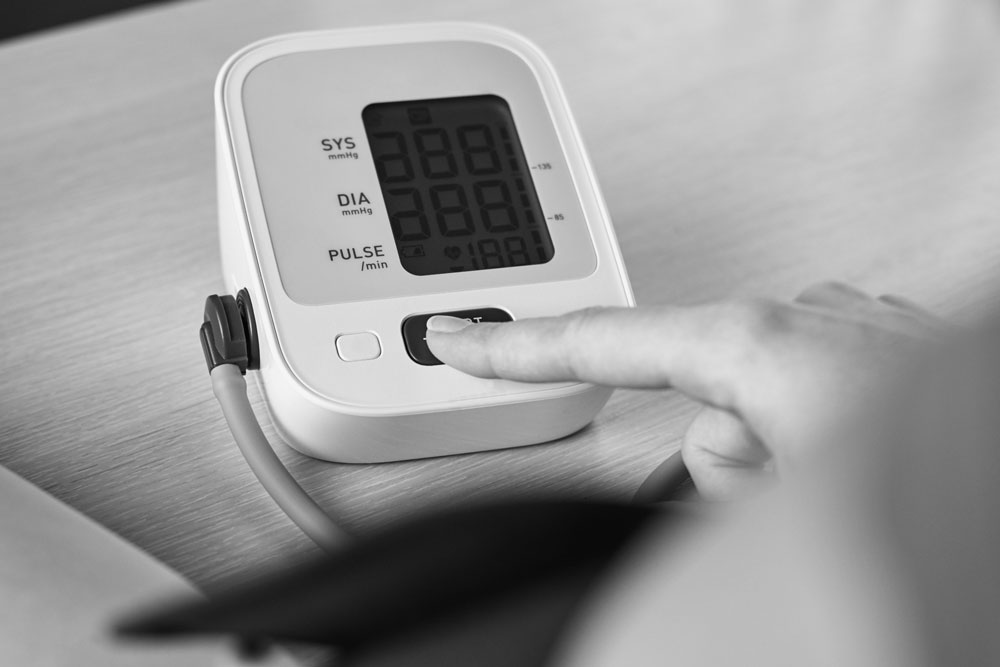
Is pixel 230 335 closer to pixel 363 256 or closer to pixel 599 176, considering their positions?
pixel 363 256

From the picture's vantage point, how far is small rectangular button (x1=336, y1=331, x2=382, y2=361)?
1.84 feet

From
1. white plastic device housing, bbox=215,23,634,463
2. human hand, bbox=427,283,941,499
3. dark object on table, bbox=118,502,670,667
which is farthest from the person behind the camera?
white plastic device housing, bbox=215,23,634,463

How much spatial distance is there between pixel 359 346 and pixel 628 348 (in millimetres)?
165

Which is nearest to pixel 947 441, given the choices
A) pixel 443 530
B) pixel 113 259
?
pixel 443 530

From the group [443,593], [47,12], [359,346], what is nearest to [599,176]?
[359,346]

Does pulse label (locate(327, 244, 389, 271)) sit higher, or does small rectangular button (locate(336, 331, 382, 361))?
pulse label (locate(327, 244, 389, 271))

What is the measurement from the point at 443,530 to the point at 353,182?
0.39 m

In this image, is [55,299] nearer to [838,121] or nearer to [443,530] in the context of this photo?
[443,530]

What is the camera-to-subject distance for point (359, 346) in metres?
0.57

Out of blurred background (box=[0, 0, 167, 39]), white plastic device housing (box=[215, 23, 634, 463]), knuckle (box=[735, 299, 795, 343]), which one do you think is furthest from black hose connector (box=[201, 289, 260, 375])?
blurred background (box=[0, 0, 167, 39])

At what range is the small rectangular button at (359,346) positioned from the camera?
560 mm

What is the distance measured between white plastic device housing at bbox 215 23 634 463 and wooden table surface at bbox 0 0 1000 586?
26 millimetres

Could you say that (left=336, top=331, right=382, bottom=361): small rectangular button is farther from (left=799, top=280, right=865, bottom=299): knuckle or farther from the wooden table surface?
(left=799, top=280, right=865, bottom=299): knuckle

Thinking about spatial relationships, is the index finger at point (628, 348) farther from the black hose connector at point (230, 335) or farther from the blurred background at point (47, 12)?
the blurred background at point (47, 12)
